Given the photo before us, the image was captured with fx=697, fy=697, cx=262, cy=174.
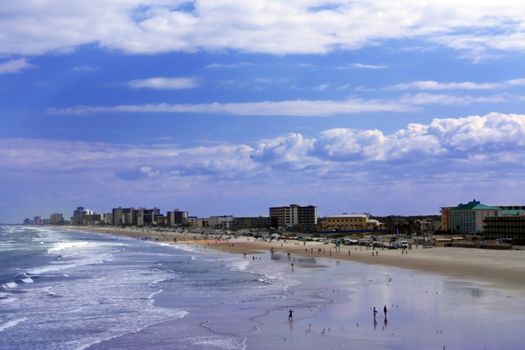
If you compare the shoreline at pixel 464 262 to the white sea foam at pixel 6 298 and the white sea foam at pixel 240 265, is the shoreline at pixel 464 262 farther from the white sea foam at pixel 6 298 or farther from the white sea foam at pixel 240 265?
the white sea foam at pixel 6 298

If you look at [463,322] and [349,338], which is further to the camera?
[463,322]

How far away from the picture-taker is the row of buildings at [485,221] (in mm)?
91812

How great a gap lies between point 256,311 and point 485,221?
73238mm

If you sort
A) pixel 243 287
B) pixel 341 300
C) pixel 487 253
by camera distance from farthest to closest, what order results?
pixel 487 253 < pixel 243 287 < pixel 341 300

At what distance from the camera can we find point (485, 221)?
99.5 meters

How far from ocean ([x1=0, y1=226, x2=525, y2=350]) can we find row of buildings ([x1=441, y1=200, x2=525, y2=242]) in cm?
4313

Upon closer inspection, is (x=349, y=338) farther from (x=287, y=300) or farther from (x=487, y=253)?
(x=487, y=253)

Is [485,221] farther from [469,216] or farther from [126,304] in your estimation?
[126,304]

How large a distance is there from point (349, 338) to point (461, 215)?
104635 millimetres

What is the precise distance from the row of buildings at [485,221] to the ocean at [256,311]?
141 feet

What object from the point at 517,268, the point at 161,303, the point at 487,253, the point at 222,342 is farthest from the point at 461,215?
the point at 222,342

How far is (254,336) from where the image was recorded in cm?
2758

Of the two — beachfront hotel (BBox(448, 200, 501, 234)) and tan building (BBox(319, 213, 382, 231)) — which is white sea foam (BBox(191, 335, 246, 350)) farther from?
tan building (BBox(319, 213, 382, 231))

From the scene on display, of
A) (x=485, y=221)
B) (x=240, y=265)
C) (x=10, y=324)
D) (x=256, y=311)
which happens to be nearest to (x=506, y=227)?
(x=485, y=221)
